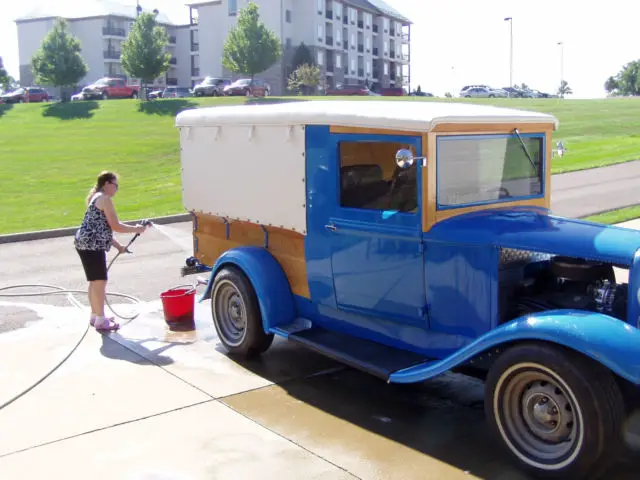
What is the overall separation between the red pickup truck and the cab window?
53.0 meters

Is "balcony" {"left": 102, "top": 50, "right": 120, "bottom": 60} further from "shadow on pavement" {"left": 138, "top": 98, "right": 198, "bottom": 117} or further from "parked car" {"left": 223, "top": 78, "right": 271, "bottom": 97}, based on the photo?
"shadow on pavement" {"left": 138, "top": 98, "right": 198, "bottom": 117}

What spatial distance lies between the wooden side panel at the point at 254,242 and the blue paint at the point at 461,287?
1340 mm

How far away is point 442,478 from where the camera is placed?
13.7 feet

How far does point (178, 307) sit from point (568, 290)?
4072 millimetres

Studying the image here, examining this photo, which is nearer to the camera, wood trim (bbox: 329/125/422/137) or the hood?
the hood

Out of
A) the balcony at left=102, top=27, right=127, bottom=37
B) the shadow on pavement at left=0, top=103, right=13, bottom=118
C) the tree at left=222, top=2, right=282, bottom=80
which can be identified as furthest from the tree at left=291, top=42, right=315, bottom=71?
the shadow on pavement at left=0, top=103, right=13, bottom=118

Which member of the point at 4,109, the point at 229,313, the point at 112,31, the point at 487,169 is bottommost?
the point at 229,313

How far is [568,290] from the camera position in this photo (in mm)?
4789

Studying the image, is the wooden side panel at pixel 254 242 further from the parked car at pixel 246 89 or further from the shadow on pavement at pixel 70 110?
the parked car at pixel 246 89

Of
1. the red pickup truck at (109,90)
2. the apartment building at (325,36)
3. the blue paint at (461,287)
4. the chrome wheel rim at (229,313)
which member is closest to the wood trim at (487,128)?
the blue paint at (461,287)

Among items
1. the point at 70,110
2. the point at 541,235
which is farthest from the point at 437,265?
the point at 70,110

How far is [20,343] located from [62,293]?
2051 millimetres

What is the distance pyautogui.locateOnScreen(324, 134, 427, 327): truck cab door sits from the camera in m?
5.02

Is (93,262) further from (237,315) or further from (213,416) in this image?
(213,416)
